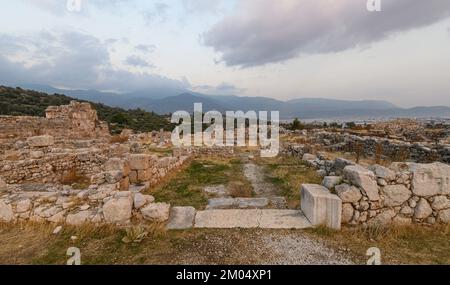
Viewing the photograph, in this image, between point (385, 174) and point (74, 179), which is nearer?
point (385, 174)

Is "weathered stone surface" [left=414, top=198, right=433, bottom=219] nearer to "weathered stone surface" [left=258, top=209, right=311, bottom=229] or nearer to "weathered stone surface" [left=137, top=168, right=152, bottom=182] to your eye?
"weathered stone surface" [left=258, top=209, right=311, bottom=229]

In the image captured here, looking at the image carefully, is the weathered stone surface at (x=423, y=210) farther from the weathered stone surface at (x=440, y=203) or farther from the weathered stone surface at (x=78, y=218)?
the weathered stone surface at (x=78, y=218)

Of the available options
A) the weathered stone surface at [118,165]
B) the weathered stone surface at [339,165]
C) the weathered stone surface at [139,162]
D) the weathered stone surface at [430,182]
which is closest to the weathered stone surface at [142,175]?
the weathered stone surface at [139,162]

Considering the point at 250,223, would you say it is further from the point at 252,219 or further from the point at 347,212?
the point at 347,212

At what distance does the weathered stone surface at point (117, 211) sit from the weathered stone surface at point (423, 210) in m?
5.45

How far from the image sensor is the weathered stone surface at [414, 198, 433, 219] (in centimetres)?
499

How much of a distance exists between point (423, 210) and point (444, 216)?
1.42 ft

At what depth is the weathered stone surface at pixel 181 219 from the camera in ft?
16.6

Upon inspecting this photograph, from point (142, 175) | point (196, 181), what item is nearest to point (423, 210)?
point (196, 181)

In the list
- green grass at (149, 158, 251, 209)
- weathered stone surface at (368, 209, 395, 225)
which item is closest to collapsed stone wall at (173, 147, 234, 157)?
green grass at (149, 158, 251, 209)

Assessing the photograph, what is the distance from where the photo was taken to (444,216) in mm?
5016

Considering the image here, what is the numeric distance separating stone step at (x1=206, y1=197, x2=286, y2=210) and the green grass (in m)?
0.30
